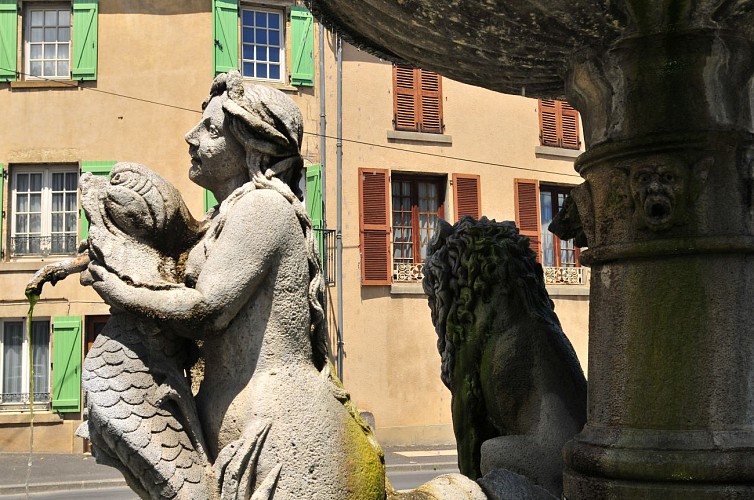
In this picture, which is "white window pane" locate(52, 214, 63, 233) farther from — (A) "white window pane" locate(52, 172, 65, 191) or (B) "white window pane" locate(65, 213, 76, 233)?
(A) "white window pane" locate(52, 172, 65, 191)

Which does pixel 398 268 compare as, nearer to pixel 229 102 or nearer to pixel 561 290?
pixel 561 290

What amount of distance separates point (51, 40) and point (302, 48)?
4.52 metres

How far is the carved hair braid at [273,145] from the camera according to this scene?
271cm

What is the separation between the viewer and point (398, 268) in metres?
17.6

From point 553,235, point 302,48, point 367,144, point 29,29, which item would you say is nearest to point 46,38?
point 29,29

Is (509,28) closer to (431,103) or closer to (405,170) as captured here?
(405,170)

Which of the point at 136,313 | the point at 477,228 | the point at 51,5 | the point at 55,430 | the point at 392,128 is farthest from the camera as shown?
the point at 392,128

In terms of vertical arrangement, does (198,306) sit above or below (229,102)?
below

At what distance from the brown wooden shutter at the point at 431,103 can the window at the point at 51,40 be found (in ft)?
20.3

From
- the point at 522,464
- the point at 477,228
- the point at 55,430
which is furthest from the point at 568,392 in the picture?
the point at 55,430

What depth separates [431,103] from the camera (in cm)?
1841

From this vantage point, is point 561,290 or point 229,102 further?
point 561,290

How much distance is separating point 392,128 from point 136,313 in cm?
1566

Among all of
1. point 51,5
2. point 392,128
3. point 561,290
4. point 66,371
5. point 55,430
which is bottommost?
point 55,430
